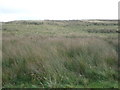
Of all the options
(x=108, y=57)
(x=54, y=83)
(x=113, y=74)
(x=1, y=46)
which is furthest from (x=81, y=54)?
(x=1, y=46)

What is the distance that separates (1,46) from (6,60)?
1.90 metres

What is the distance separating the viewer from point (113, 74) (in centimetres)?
755

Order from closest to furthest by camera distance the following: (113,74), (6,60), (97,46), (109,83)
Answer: (109,83)
(113,74)
(6,60)
(97,46)

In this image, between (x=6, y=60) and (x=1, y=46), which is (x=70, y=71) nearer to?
(x=6, y=60)

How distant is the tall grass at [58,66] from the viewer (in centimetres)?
710

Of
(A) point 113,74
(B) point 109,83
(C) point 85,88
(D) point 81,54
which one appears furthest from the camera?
(D) point 81,54

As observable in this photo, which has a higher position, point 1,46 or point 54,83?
point 1,46

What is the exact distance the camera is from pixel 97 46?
10.1 metres

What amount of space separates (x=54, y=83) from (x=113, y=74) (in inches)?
79.2

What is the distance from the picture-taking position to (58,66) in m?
7.65

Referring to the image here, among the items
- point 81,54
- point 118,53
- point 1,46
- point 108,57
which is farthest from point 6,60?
point 118,53

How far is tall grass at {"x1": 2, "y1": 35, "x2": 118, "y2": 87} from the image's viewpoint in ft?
23.3

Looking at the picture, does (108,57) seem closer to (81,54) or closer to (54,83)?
(81,54)

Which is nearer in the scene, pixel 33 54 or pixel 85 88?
pixel 85 88
